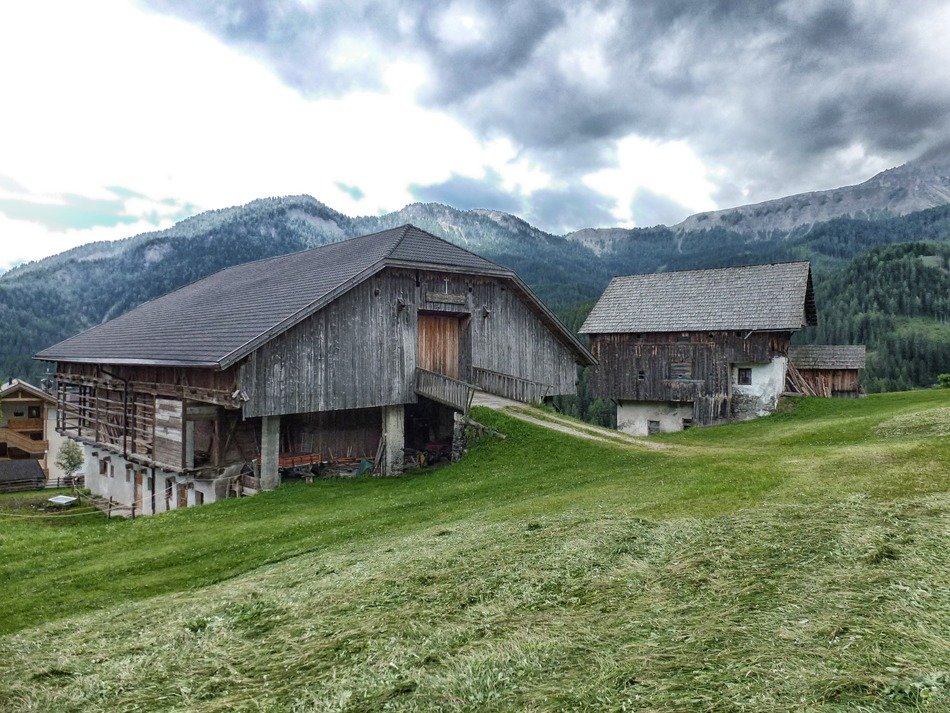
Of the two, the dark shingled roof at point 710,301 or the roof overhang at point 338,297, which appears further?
the dark shingled roof at point 710,301

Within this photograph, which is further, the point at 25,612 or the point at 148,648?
the point at 25,612

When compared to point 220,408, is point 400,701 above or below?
below

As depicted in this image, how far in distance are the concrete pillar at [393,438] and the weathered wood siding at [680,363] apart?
20.2 metres

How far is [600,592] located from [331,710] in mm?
3493

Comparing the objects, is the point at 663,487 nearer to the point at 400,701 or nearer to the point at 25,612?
the point at 400,701

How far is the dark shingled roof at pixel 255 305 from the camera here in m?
21.9

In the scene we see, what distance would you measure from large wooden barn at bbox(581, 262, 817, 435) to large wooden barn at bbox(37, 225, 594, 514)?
13124mm

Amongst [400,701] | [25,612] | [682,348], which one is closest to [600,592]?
[400,701]

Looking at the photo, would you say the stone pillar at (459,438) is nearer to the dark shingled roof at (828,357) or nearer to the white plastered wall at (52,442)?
the dark shingled roof at (828,357)

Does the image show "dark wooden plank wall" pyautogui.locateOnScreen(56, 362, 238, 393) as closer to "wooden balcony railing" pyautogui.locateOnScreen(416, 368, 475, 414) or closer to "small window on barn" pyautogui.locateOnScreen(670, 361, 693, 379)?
"wooden balcony railing" pyautogui.locateOnScreen(416, 368, 475, 414)

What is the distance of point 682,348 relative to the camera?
4169 centimetres

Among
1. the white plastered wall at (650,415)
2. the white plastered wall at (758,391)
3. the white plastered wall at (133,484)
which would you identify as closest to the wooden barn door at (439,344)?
the white plastered wall at (133,484)

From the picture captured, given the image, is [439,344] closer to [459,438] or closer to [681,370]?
[459,438]

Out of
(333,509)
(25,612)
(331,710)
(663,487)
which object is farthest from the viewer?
(333,509)
